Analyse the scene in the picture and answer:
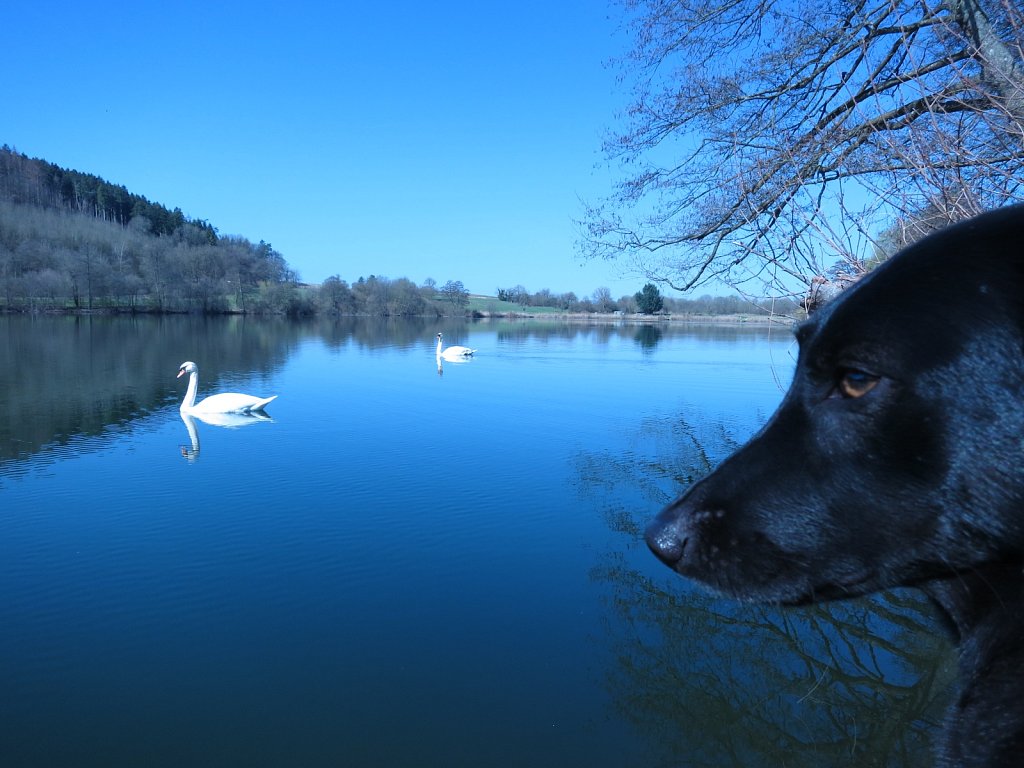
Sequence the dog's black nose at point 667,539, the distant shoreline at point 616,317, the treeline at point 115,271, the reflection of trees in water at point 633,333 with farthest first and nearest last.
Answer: the distant shoreline at point 616,317 < the treeline at point 115,271 < the reflection of trees in water at point 633,333 < the dog's black nose at point 667,539

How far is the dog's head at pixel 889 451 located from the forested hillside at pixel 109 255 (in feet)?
291

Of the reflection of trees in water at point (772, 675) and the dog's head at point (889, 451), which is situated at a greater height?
the dog's head at point (889, 451)

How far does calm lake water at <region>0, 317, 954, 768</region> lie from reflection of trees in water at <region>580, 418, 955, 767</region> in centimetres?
2

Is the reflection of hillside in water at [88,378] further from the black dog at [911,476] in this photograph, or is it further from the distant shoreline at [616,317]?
the distant shoreline at [616,317]

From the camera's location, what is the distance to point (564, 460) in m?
12.0

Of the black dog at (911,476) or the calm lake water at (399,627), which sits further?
the calm lake water at (399,627)

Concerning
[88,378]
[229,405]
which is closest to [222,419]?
[229,405]

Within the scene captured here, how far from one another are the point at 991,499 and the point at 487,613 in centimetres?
536

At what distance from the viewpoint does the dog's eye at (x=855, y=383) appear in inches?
62.4

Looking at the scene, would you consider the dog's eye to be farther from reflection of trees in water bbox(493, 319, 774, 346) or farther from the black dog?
reflection of trees in water bbox(493, 319, 774, 346)

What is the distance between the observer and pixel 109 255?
9394cm

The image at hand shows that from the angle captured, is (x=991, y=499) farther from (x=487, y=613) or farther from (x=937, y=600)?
(x=487, y=613)

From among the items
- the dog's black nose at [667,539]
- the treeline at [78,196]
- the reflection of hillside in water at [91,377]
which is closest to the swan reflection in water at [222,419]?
the reflection of hillside in water at [91,377]

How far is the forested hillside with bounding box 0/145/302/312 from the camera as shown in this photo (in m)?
78.2
